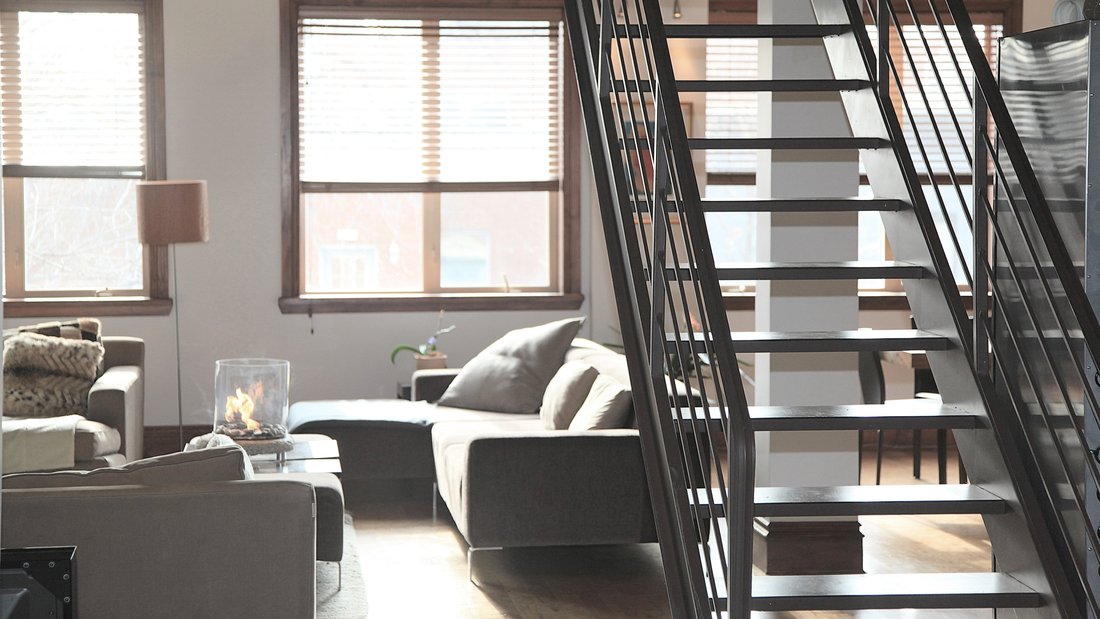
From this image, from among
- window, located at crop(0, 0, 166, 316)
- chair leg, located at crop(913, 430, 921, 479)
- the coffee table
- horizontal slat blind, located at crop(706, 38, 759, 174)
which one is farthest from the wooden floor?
horizontal slat blind, located at crop(706, 38, 759, 174)

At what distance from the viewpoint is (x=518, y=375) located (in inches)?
247

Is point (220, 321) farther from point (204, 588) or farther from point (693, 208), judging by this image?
point (693, 208)

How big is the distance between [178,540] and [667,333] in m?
1.41

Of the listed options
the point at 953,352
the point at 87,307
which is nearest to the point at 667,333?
the point at 953,352

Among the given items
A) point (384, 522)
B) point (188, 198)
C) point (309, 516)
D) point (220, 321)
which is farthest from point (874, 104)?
point (220, 321)

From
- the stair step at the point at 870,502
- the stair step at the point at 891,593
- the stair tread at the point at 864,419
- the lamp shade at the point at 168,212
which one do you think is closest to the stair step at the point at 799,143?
the stair tread at the point at 864,419

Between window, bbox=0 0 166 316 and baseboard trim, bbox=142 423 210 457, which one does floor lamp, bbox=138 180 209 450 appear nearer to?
window, bbox=0 0 166 316

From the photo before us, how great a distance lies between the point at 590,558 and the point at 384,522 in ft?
3.71

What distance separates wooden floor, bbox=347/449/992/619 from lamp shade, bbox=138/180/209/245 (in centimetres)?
169

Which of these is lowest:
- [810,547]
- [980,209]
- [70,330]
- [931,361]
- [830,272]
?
[810,547]

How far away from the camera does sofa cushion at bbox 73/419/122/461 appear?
5363mm

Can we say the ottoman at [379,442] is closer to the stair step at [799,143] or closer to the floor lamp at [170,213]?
the floor lamp at [170,213]

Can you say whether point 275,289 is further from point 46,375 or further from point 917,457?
point 917,457

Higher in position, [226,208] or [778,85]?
[778,85]
